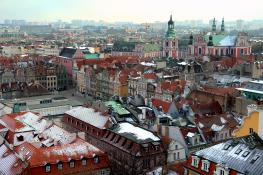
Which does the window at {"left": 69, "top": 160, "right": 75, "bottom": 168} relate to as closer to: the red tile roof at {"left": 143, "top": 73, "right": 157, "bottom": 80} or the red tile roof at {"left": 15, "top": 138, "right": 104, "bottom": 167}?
the red tile roof at {"left": 15, "top": 138, "right": 104, "bottom": 167}

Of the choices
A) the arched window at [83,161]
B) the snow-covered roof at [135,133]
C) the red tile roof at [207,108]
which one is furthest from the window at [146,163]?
the red tile roof at [207,108]

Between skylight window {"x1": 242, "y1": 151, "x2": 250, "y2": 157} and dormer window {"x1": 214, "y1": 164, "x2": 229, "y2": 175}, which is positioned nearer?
dormer window {"x1": 214, "y1": 164, "x2": 229, "y2": 175}

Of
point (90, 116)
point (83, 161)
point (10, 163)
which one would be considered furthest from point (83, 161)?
point (90, 116)

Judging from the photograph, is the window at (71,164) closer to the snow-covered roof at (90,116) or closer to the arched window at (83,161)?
the arched window at (83,161)

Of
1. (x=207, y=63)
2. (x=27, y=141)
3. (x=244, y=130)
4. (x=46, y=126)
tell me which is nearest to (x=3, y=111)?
(x=46, y=126)

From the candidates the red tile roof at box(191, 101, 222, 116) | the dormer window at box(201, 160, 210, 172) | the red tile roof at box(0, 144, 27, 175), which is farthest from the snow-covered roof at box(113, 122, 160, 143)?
the red tile roof at box(191, 101, 222, 116)

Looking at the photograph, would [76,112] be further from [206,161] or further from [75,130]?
[206,161]
